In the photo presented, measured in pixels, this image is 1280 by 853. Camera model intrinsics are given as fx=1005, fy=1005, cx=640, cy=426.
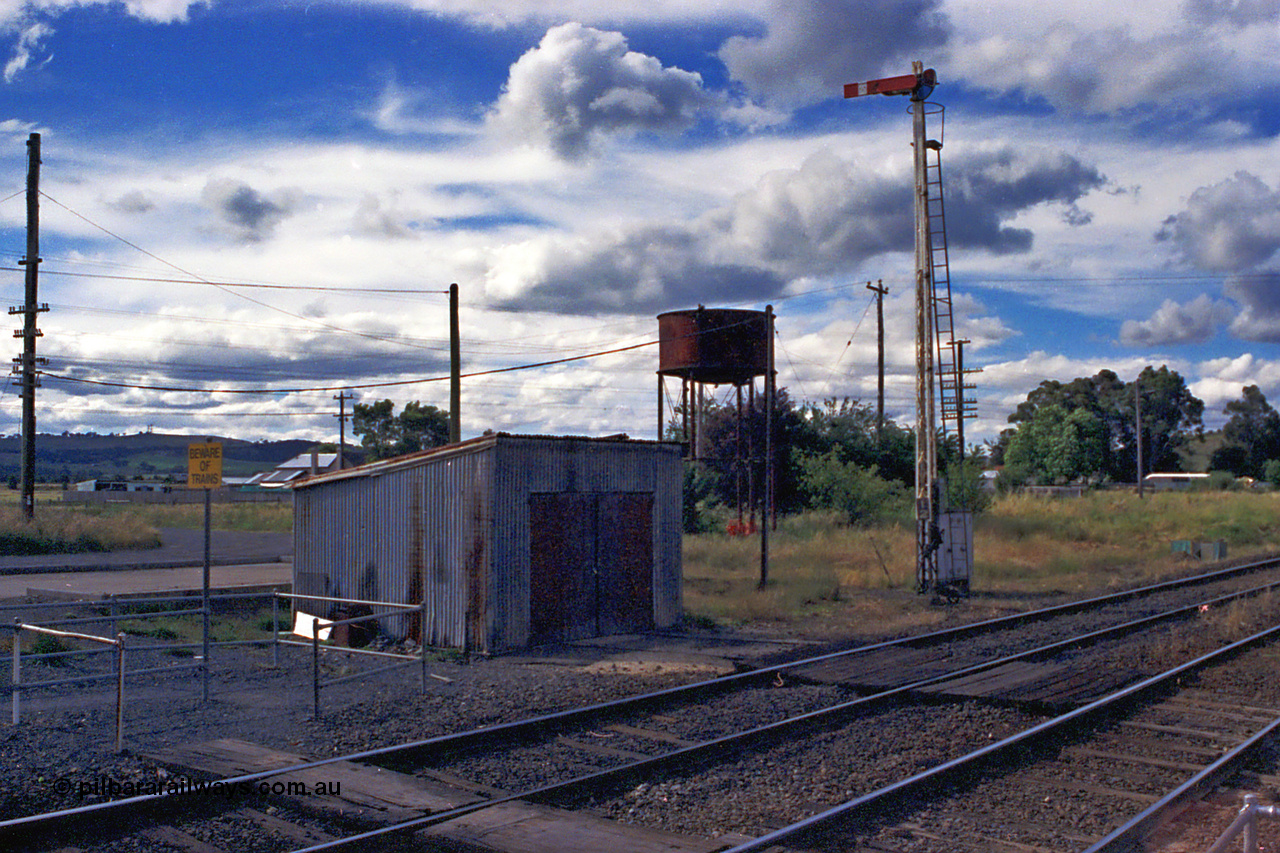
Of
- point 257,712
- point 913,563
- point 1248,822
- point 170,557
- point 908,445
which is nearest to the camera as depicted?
point 1248,822

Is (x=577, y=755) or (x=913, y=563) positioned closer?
(x=577, y=755)

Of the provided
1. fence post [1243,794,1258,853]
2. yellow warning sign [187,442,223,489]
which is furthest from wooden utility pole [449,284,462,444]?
fence post [1243,794,1258,853]

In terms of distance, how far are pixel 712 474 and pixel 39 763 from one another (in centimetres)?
3485

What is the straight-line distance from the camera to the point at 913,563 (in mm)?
24625

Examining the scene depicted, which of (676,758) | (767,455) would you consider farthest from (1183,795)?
(767,455)

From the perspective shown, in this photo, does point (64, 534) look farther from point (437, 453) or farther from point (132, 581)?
point (437, 453)

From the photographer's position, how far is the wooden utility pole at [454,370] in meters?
22.8

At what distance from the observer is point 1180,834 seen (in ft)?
20.9

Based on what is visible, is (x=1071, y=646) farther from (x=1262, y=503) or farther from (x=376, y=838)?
(x=1262, y=503)

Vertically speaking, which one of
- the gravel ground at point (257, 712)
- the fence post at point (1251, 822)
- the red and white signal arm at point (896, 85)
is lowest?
the gravel ground at point (257, 712)

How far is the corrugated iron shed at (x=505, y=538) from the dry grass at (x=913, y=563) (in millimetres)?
2047

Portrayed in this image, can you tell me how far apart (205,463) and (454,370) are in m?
13.4

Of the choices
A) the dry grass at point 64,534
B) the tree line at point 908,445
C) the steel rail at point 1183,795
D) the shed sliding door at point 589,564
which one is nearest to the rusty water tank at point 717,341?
the tree line at point 908,445

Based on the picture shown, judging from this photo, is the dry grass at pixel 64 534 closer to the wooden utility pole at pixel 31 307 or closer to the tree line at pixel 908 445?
the wooden utility pole at pixel 31 307
